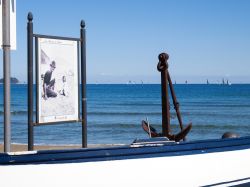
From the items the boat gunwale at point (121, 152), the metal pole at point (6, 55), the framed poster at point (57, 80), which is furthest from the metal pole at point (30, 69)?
the boat gunwale at point (121, 152)

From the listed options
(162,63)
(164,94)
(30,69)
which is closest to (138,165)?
(164,94)

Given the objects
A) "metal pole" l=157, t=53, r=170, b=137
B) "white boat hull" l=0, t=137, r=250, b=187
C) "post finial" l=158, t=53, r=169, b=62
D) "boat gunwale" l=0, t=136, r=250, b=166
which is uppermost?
"post finial" l=158, t=53, r=169, b=62

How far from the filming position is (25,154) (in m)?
4.96

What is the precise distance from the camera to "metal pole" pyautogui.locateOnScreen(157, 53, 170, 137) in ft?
22.5

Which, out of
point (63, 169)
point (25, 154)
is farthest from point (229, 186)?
point (25, 154)

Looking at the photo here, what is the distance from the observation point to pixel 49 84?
7336 mm

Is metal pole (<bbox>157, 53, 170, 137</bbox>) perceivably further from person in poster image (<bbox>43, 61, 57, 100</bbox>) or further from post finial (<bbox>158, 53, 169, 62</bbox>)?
person in poster image (<bbox>43, 61, 57, 100</bbox>)

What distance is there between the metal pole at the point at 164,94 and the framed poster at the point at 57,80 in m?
1.38

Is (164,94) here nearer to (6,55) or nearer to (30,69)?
(30,69)

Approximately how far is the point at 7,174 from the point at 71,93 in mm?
2861

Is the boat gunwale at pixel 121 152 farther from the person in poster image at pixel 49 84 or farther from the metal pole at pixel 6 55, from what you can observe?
the person in poster image at pixel 49 84

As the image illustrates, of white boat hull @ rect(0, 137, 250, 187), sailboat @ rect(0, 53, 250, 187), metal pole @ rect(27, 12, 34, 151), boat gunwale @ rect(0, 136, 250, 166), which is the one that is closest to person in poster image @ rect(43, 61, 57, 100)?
metal pole @ rect(27, 12, 34, 151)

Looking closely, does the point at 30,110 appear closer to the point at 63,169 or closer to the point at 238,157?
the point at 63,169

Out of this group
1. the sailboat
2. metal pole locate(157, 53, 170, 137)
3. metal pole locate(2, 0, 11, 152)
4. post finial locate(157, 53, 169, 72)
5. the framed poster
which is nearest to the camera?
the sailboat
